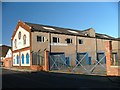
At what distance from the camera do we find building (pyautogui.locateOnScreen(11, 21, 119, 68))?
105ft

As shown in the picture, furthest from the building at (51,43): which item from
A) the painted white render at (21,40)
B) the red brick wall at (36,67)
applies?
the red brick wall at (36,67)

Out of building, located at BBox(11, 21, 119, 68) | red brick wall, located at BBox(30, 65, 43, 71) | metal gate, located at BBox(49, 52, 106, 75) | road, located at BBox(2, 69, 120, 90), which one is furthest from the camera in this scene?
building, located at BBox(11, 21, 119, 68)

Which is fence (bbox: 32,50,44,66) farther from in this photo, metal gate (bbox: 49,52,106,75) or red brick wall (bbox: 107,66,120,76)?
red brick wall (bbox: 107,66,120,76)

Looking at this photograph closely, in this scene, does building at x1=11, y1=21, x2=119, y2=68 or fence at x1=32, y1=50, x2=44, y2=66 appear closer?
fence at x1=32, y1=50, x2=44, y2=66

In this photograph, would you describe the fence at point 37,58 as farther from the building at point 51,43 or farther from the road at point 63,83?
the road at point 63,83

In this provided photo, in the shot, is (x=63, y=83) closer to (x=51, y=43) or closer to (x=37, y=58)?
(x=37, y=58)

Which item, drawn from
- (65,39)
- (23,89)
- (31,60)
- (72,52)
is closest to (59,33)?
(65,39)

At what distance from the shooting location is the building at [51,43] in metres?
31.9

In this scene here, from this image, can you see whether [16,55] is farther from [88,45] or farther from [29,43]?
[88,45]

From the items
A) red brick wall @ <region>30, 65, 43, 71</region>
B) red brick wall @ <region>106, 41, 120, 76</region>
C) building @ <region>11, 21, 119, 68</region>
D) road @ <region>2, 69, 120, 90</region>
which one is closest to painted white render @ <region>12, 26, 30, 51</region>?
building @ <region>11, 21, 119, 68</region>

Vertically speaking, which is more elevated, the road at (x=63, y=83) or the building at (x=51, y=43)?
the building at (x=51, y=43)

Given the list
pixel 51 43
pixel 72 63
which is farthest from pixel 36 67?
pixel 72 63

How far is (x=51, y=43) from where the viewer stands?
1308 inches

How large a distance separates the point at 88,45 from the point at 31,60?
491 inches
